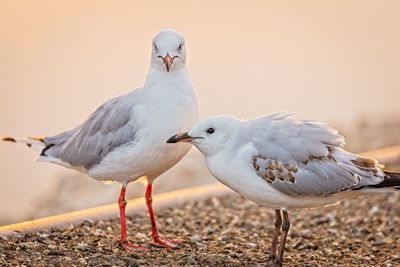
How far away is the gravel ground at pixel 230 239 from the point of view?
643cm

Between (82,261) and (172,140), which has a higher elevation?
(172,140)

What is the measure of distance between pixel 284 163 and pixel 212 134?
0.48 meters

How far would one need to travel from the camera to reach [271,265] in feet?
21.1

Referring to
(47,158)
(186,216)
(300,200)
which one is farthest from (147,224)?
(300,200)

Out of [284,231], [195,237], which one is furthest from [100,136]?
[284,231]

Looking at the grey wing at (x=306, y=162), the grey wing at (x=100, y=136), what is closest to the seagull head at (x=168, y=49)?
the grey wing at (x=100, y=136)

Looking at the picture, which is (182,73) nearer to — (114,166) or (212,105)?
(114,166)

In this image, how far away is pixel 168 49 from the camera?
6.72 m

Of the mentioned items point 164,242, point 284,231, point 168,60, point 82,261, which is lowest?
point 164,242

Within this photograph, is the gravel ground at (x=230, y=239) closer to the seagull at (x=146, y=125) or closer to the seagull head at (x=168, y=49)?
the seagull at (x=146, y=125)

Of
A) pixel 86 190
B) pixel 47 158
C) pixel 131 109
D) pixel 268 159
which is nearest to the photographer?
pixel 268 159

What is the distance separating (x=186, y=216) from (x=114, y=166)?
1.90 meters

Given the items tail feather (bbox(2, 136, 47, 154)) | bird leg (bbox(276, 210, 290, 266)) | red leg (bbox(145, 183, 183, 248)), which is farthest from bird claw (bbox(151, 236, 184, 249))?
tail feather (bbox(2, 136, 47, 154))

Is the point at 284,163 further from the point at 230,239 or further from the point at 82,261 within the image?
the point at 230,239
